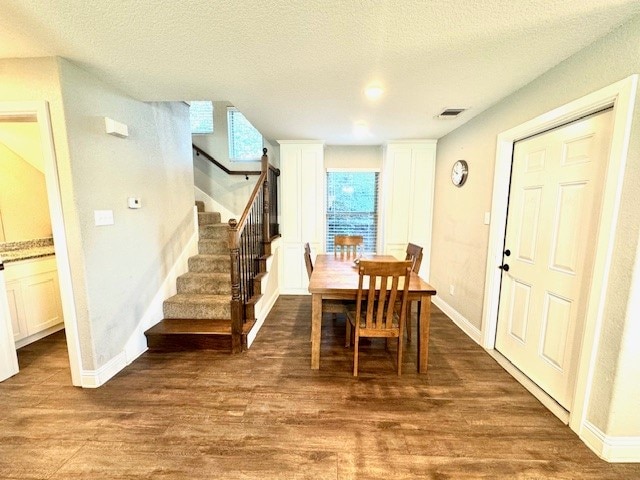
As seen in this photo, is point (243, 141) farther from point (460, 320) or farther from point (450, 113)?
point (460, 320)

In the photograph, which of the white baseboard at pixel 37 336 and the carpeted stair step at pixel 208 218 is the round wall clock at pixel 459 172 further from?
the white baseboard at pixel 37 336

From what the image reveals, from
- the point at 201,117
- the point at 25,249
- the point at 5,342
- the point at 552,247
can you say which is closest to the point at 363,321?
the point at 552,247

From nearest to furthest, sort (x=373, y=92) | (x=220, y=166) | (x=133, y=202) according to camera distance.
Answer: (x=373, y=92), (x=133, y=202), (x=220, y=166)

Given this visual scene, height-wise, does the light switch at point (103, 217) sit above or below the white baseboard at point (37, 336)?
above

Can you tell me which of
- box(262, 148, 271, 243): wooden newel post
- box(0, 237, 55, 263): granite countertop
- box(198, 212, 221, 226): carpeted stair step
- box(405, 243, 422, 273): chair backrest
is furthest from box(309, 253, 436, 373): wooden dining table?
box(0, 237, 55, 263): granite countertop

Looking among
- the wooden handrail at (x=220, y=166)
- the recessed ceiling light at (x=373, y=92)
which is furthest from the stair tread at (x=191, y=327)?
the recessed ceiling light at (x=373, y=92)

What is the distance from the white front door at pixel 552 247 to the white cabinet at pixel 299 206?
2.42 metres

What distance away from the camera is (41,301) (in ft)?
8.65

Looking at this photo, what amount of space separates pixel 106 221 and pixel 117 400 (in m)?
1.34

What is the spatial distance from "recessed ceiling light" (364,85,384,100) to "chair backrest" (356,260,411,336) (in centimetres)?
143

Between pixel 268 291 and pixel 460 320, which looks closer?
pixel 460 320

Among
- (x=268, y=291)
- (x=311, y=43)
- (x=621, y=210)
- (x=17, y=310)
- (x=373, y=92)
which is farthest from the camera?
(x=268, y=291)

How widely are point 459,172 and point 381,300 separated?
2107 mm

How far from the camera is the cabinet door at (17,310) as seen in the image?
241 centimetres
